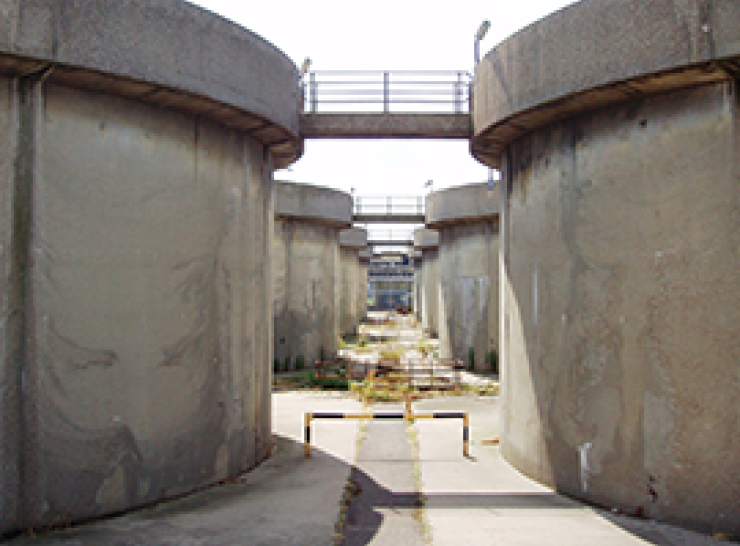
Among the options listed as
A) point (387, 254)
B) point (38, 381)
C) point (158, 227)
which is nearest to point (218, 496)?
point (38, 381)

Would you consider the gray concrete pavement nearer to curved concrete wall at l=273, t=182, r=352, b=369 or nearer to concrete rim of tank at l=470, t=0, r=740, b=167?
concrete rim of tank at l=470, t=0, r=740, b=167

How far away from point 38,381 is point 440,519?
14.6 ft

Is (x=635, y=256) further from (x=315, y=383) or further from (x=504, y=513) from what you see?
(x=315, y=383)

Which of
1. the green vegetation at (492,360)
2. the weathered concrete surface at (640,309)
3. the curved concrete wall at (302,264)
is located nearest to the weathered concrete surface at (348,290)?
the curved concrete wall at (302,264)

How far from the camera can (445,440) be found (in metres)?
9.89

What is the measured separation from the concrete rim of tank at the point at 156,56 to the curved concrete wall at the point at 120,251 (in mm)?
17

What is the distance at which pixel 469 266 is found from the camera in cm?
1900

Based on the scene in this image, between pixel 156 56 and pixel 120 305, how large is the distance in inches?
109

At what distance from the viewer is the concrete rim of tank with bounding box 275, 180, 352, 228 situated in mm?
18219

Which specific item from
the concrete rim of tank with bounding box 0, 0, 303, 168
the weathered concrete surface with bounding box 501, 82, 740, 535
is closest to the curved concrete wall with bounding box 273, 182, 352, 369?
the concrete rim of tank with bounding box 0, 0, 303, 168

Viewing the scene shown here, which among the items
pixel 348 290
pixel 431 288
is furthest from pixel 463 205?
pixel 348 290

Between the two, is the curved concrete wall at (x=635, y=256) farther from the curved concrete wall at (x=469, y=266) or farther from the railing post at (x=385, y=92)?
the curved concrete wall at (x=469, y=266)

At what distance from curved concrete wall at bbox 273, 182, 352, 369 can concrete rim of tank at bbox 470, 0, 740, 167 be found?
11.3 meters

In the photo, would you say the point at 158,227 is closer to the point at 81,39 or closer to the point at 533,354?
the point at 81,39
